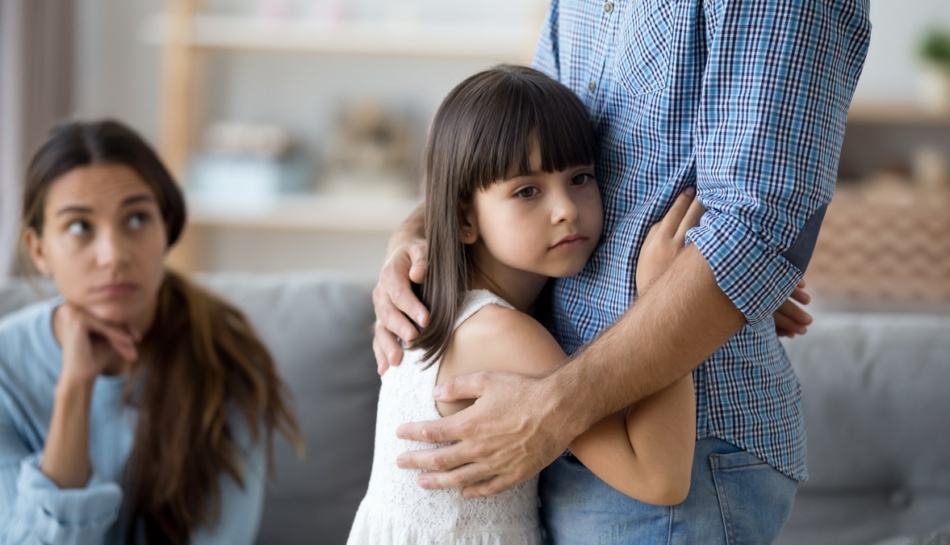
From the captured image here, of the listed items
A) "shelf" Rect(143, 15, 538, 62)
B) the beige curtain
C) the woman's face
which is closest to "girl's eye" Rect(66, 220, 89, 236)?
the woman's face

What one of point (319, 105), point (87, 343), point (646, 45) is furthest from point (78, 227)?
point (319, 105)

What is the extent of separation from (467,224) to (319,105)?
3144 millimetres

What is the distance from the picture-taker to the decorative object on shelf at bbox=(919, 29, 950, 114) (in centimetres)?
359

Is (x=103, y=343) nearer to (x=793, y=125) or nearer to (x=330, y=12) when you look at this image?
(x=793, y=125)

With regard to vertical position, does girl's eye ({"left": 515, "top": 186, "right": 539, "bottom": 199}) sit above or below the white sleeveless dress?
above

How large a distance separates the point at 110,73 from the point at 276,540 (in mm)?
2875

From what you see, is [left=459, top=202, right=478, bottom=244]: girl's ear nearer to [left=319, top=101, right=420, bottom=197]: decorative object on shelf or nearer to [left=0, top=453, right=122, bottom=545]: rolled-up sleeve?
[left=0, top=453, right=122, bottom=545]: rolled-up sleeve

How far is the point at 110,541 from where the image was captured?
163cm

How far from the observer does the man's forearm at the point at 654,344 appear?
89 centimetres

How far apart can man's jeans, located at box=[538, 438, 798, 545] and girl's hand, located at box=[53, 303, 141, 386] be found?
951 millimetres

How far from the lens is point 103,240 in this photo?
1.58 m

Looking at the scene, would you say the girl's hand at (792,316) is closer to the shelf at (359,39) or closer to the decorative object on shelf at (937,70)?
the shelf at (359,39)

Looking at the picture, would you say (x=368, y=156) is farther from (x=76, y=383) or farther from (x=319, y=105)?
(x=76, y=383)

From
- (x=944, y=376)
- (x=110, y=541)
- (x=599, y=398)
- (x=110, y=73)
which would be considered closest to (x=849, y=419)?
(x=944, y=376)
